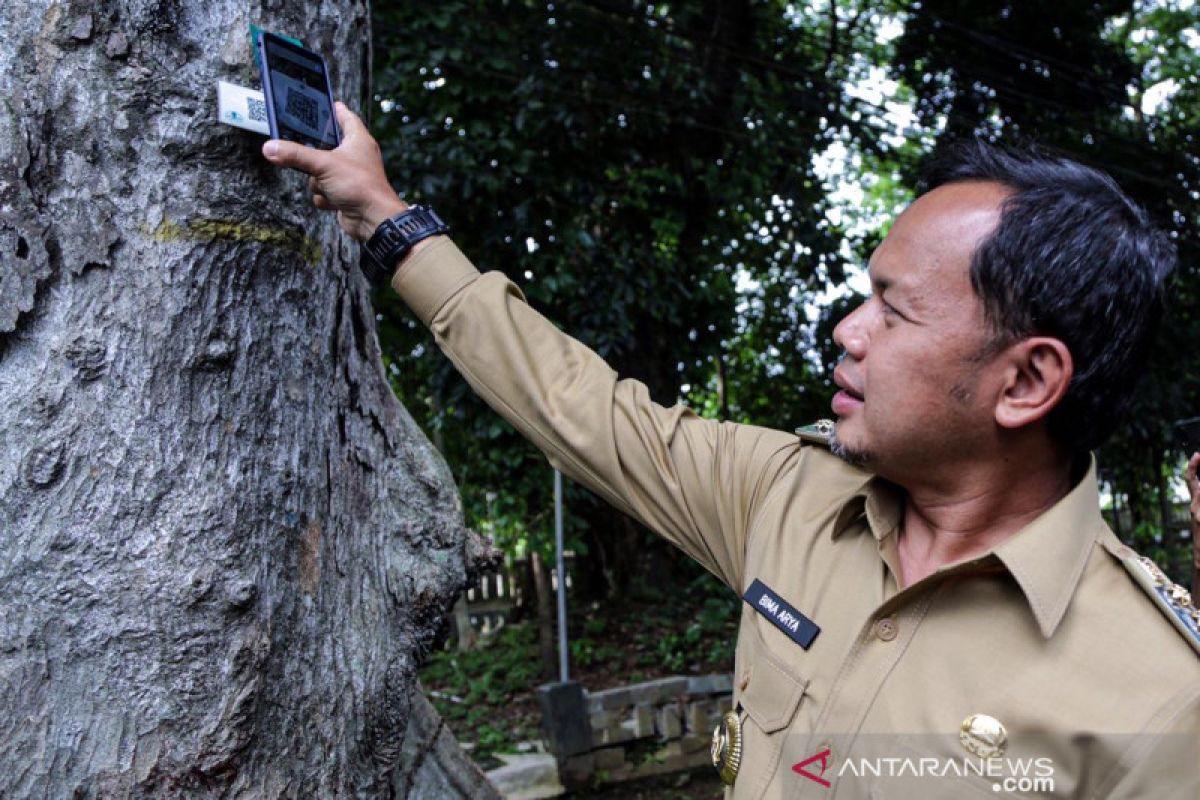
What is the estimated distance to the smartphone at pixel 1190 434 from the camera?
7.91 feet

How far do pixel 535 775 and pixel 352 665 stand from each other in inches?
218

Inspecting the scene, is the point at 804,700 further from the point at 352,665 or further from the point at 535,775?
the point at 535,775

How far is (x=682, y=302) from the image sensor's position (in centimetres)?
855

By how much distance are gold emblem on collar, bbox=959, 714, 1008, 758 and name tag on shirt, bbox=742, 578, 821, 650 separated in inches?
10.4

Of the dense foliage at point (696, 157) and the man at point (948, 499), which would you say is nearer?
the man at point (948, 499)

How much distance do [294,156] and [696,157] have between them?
739 centimetres

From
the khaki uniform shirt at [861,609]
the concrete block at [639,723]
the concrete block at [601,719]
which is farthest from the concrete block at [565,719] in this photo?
the khaki uniform shirt at [861,609]

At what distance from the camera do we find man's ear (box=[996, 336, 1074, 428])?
1553 mm

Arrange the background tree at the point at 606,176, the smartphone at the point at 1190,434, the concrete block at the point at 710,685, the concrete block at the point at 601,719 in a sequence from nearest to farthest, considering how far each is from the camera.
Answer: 1. the smartphone at the point at 1190,434
2. the concrete block at the point at 601,719
3. the background tree at the point at 606,176
4. the concrete block at the point at 710,685

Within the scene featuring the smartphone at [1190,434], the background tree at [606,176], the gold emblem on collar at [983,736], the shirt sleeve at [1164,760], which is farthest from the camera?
the background tree at [606,176]

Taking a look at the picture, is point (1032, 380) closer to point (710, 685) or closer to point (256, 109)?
point (256, 109)

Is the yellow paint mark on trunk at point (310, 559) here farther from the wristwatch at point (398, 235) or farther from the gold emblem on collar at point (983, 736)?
the gold emblem on collar at point (983, 736)

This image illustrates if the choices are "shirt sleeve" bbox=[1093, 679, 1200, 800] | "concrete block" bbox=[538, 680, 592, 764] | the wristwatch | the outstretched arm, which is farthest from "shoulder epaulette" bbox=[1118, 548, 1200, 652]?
"concrete block" bbox=[538, 680, 592, 764]

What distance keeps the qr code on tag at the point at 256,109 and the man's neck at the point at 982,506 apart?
1187 millimetres
